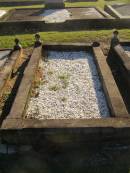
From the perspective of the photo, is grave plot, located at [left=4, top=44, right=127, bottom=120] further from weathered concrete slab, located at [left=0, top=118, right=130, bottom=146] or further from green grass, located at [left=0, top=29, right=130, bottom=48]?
green grass, located at [left=0, top=29, right=130, bottom=48]

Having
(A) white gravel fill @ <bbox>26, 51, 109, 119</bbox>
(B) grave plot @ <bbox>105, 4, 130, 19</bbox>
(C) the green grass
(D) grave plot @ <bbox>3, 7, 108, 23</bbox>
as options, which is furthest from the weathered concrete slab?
(B) grave plot @ <bbox>105, 4, 130, 19</bbox>

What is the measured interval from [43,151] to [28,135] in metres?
0.42

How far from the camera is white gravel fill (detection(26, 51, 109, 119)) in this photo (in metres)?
6.17

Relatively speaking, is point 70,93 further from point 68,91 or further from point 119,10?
point 119,10

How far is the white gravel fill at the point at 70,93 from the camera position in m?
6.17

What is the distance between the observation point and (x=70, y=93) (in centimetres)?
712

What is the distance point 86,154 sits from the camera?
17.1 ft

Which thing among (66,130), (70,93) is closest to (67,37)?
(70,93)

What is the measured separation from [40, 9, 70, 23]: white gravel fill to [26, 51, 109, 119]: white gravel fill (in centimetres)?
659

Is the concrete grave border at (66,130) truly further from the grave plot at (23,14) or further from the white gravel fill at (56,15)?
the grave plot at (23,14)

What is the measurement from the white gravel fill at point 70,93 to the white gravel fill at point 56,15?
659 cm

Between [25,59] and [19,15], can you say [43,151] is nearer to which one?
[25,59]

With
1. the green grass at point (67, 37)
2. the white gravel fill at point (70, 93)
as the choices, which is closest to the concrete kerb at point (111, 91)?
the white gravel fill at point (70, 93)

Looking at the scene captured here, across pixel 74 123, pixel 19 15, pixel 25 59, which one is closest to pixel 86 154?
pixel 74 123
